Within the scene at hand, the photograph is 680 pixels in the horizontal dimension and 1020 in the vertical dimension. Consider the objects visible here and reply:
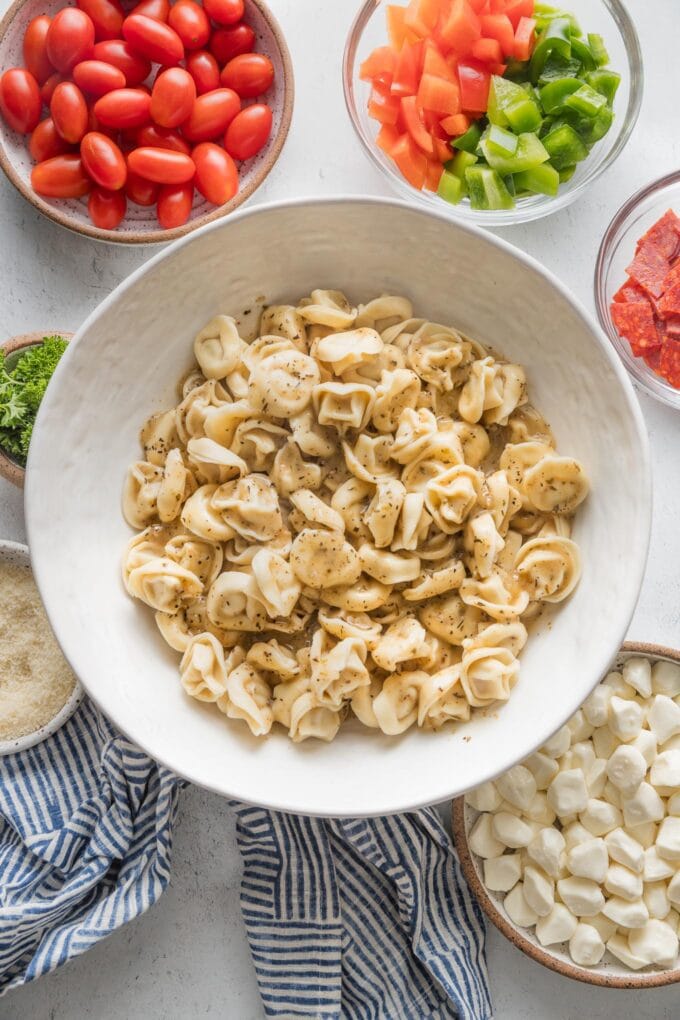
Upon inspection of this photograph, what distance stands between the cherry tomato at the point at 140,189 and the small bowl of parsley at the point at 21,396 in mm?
592

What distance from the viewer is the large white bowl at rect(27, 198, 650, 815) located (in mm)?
→ 2830

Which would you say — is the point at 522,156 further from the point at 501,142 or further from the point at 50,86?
the point at 50,86

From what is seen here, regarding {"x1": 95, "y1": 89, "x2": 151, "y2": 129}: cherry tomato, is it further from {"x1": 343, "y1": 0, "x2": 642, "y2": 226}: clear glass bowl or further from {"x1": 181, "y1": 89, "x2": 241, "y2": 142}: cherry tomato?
{"x1": 343, "y1": 0, "x2": 642, "y2": 226}: clear glass bowl

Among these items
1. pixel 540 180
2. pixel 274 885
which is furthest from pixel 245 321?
pixel 274 885

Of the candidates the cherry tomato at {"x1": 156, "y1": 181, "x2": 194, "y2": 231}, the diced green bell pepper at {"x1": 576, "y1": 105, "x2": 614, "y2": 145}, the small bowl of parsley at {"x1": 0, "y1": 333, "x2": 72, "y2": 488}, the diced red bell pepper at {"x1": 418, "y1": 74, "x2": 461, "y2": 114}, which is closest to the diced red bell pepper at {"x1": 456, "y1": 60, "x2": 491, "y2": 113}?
the diced red bell pepper at {"x1": 418, "y1": 74, "x2": 461, "y2": 114}

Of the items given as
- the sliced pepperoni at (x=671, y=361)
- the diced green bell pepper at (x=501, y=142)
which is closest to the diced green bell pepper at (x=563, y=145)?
the diced green bell pepper at (x=501, y=142)

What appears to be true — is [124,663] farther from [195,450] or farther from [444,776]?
[444,776]

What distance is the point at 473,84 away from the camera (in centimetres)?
340

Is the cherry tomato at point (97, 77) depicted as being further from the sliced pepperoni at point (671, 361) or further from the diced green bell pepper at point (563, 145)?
the sliced pepperoni at point (671, 361)

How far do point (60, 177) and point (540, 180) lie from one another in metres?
1.64

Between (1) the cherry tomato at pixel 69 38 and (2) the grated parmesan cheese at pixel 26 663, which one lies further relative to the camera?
(2) the grated parmesan cheese at pixel 26 663

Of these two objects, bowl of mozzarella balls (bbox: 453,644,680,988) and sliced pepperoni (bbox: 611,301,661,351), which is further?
sliced pepperoni (bbox: 611,301,661,351)

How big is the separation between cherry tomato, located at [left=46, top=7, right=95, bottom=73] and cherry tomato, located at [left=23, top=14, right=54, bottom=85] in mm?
27

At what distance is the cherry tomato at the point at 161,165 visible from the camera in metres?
3.48
